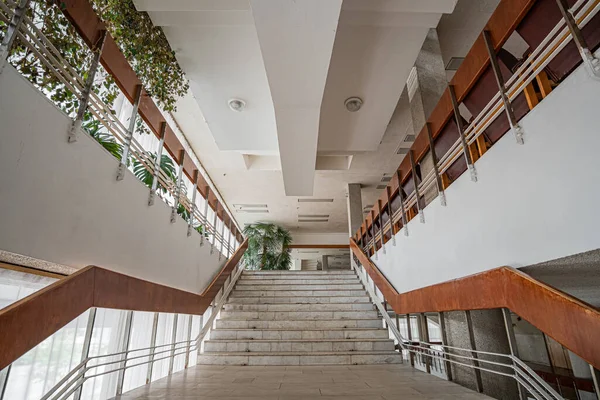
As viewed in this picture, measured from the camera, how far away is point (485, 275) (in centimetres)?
248

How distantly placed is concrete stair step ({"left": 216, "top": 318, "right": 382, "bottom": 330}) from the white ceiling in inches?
107

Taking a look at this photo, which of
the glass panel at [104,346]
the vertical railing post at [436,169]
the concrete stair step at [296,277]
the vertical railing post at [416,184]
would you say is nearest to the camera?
the glass panel at [104,346]

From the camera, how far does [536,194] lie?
2.02 meters

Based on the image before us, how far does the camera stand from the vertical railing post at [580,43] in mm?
1565

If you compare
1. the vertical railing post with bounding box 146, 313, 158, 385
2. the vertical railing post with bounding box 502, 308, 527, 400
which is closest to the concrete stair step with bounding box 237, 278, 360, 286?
the vertical railing post with bounding box 146, 313, 158, 385

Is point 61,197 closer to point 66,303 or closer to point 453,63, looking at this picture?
point 66,303

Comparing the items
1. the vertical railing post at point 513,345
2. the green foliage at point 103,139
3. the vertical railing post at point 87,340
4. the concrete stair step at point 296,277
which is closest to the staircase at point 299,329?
the concrete stair step at point 296,277

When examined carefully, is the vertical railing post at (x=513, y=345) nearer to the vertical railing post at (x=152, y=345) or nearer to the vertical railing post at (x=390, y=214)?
the vertical railing post at (x=390, y=214)

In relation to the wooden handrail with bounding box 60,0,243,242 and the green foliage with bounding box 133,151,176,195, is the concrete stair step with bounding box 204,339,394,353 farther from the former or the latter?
the wooden handrail with bounding box 60,0,243,242

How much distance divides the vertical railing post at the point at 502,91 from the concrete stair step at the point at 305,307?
183 inches

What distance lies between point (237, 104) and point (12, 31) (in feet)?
12.5

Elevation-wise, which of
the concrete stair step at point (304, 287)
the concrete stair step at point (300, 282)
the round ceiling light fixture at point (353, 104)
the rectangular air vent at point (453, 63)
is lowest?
the concrete stair step at point (304, 287)

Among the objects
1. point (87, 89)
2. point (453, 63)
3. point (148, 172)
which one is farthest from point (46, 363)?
point (453, 63)

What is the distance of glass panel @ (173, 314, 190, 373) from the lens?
434cm
